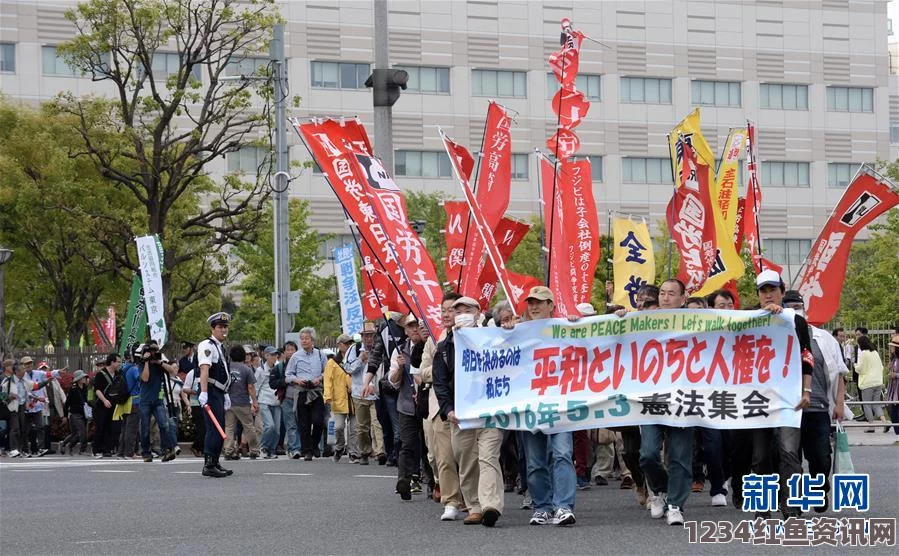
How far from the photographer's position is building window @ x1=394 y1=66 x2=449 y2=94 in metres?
61.0

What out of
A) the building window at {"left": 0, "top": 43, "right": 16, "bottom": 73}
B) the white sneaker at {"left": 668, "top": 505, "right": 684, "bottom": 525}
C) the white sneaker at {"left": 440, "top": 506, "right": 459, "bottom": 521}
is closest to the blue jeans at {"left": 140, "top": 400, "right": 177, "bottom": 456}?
the white sneaker at {"left": 440, "top": 506, "right": 459, "bottom": 521}

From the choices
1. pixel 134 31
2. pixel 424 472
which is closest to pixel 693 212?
pixel 424 472

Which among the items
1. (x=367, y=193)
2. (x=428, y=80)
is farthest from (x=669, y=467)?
(x=428, y=80)

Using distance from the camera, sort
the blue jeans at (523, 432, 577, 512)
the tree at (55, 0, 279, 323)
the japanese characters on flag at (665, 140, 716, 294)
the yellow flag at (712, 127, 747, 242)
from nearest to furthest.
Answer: the blue jeans at (523, 432, 577, 512), the japanese characters on flag at (665, 140, 716, 294), the yellow flag at (712, 127, 747, 242), the tree at (55, 0, 279, 323)

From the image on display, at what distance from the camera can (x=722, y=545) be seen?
31.9 feet

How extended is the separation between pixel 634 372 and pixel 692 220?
21.3 ft

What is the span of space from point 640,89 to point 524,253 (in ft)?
45.2

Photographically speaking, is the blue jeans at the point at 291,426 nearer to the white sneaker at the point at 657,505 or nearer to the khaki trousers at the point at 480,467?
the khaki trousers at the point at 480,467

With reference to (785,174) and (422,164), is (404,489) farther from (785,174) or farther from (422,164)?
(785,174)

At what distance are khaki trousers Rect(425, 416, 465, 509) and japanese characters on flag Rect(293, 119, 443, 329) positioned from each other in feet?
7.16

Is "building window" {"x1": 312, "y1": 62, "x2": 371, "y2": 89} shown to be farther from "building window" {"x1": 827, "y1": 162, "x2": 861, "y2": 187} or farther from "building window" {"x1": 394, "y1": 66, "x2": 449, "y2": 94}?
"building window" {"x1": 827, "y1": 162, "x2": 861, "y2": 187}

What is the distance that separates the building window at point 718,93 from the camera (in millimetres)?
64875

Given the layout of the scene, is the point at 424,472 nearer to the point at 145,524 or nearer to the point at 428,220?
the point at 145,524

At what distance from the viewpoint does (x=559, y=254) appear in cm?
1419
